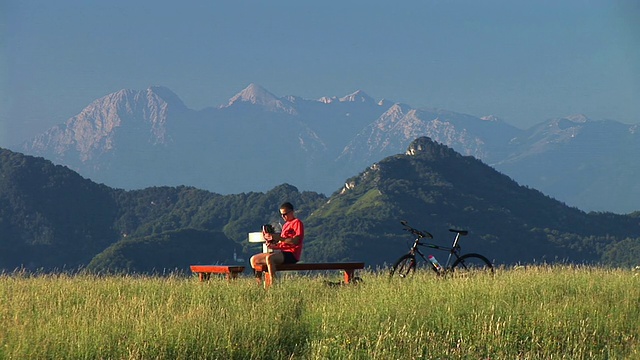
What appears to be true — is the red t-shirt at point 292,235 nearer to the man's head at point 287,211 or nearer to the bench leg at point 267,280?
the man's head at point 287,211

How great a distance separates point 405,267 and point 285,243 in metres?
2.54

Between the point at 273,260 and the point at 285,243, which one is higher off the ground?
the point at 285,243

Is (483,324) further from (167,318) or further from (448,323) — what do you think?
(167,318)

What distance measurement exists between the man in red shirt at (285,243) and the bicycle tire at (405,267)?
2057 mm

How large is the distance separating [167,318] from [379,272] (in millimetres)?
8185

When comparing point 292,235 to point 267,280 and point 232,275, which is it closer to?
point 267,280

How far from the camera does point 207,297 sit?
1444 cm

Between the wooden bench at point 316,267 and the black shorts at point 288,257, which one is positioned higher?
the black shorts at point 288,257

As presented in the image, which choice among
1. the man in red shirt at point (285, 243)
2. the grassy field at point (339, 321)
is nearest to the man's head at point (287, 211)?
the man in red shirt at point (285, 243)

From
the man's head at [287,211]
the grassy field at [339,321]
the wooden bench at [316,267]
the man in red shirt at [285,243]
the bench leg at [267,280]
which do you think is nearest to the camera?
the grassy field at [339,321]

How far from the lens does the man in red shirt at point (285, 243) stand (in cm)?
1575

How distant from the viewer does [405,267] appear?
1714 cm

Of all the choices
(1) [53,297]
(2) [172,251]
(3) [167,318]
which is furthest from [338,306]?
(2) [172,251]

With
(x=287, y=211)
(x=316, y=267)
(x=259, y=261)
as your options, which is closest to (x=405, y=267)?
(x=316, y=267)
